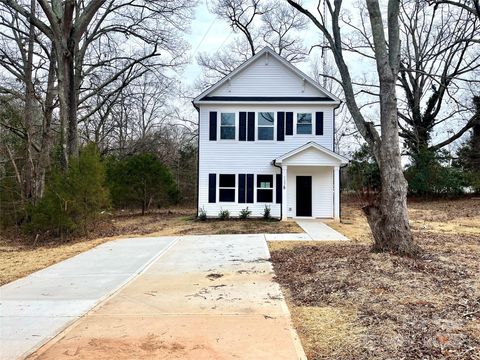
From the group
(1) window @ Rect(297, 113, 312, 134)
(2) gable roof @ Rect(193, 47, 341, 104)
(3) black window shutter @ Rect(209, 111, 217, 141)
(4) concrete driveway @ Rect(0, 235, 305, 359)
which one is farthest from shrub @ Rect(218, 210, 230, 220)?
(4) concrete driveway @ Rect(0, 235, 305, 359)

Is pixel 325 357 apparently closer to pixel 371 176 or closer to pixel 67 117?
pixel 67 117

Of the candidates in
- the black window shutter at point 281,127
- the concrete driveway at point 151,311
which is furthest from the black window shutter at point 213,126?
the concrete driveway at point 151,311

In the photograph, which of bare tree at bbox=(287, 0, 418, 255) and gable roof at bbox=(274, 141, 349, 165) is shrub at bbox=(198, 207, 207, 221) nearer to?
gable roof at bbox=(274, 141, 349, 165)

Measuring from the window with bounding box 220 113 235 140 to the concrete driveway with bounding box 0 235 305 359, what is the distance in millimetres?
10445

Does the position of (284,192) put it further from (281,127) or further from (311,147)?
(281,127)

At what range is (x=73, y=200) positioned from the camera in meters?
14.5

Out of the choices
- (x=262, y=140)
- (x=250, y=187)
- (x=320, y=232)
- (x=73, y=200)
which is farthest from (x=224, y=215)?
(x=73, y=200)

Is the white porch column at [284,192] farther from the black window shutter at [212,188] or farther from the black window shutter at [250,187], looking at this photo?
the black window shutter at [212,188]

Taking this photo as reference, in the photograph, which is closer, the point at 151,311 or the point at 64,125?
the point at 151,311

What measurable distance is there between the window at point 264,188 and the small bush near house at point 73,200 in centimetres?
689

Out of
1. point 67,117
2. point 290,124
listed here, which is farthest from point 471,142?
point 67,117

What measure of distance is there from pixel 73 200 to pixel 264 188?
8261 mm

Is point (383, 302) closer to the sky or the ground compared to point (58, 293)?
closer to the sky

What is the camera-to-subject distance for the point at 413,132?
109ft
